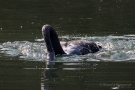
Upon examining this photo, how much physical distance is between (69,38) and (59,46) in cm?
304

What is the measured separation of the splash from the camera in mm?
13193

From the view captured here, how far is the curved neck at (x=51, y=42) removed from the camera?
1323 cm

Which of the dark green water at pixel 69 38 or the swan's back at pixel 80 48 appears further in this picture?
the swan's back at pixel 80 48

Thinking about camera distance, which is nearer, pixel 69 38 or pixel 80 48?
pixel 80 48

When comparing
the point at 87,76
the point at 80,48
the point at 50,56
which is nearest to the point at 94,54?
the point at 80,48

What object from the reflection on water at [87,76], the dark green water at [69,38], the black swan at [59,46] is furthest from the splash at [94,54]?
the reflection on water at [87,76]

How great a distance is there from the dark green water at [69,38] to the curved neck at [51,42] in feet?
0.90

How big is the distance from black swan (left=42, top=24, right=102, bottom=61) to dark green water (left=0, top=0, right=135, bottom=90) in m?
0.32

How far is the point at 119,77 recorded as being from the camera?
10953 mm

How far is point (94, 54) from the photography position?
14.0 m

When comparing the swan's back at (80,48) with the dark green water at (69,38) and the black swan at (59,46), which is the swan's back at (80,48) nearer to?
the black swan at (59,46)

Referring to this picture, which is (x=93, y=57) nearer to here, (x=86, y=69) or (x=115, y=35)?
(x=86, y=69)

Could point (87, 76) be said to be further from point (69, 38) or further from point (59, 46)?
point (69, 38)

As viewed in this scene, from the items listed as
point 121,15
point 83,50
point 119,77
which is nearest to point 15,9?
point 121,15
